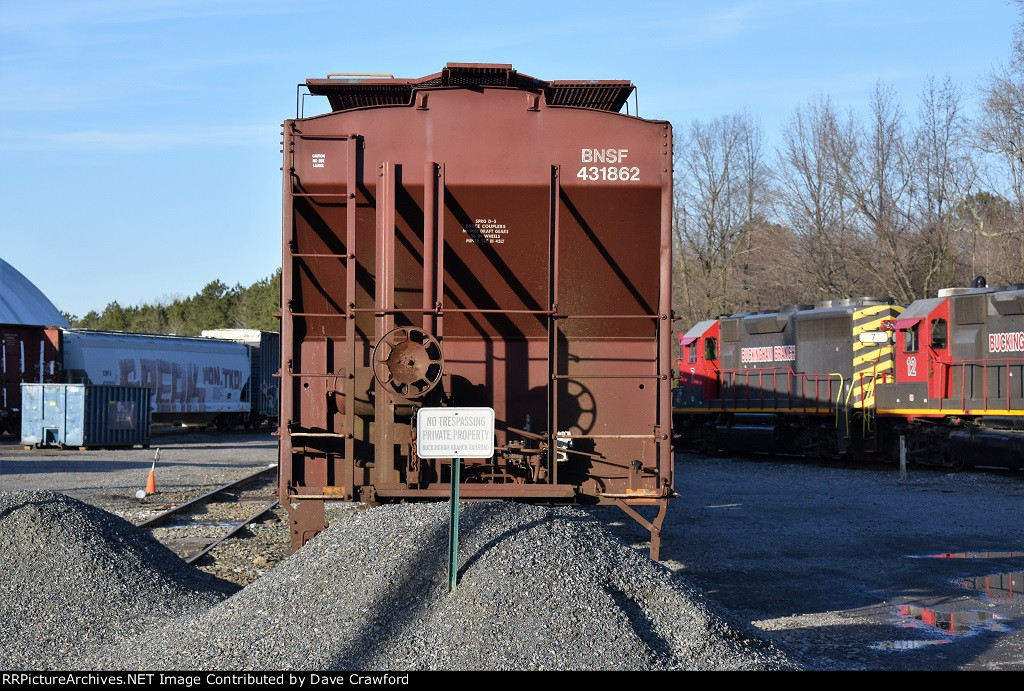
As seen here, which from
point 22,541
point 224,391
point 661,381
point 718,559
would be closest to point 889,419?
point 718,559

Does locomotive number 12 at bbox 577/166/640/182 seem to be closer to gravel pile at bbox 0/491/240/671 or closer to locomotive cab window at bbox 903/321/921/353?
gravel pile at bbox 0/491/240/671

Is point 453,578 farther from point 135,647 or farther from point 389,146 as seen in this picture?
point 389,146

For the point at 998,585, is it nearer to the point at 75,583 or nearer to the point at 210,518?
the point at 75,583

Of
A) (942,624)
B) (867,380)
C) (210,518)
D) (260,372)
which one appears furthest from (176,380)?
(942,624)

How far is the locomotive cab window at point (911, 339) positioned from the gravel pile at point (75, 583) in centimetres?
1766

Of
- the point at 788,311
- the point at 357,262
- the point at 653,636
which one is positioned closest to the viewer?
the point at 653,636

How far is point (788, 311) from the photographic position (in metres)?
27.1

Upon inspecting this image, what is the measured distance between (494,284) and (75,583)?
13.5 ft

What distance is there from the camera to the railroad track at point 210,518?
40.3 feet

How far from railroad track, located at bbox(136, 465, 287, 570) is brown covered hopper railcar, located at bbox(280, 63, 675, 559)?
2.98 metres

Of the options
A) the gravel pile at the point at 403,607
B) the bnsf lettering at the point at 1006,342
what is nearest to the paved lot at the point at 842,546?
the gravel pile at the point at 403,607

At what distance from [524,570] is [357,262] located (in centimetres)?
348

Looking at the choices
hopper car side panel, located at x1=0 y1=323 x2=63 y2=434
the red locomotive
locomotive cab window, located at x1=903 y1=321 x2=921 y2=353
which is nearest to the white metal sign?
the red locomotive

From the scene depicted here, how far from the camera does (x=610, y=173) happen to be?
9.26m
